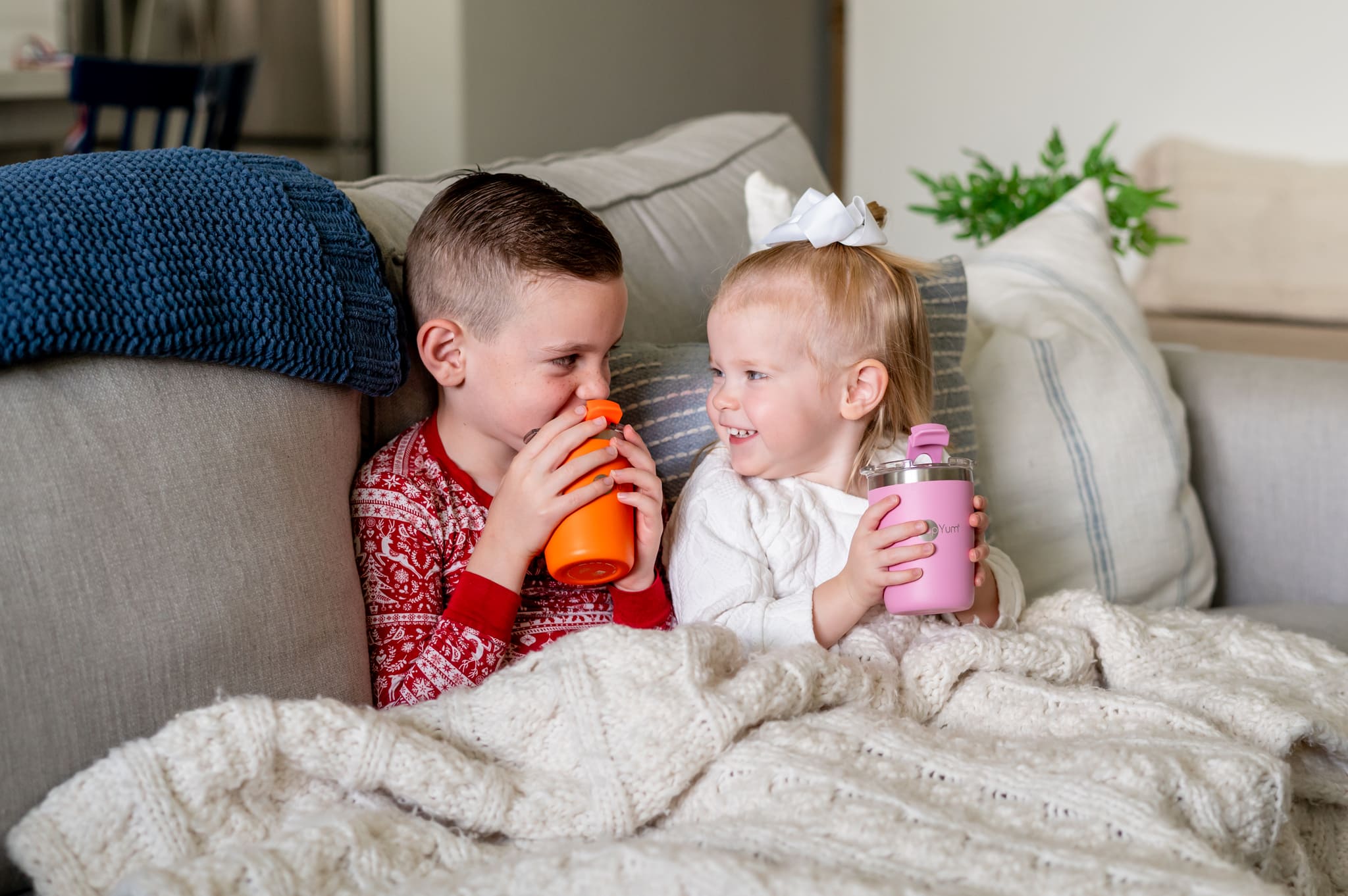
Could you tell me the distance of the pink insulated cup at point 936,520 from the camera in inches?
40.5

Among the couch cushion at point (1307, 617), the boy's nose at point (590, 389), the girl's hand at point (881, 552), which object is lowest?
the couch cushion at point (1307, 617)

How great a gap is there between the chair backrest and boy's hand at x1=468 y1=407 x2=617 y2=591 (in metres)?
2.01

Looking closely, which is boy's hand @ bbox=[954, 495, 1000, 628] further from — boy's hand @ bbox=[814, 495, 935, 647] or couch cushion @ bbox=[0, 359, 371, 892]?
couch cushion @ bbox=[0, 359, 371, 892]

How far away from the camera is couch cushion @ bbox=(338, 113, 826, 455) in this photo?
1253 millimetres

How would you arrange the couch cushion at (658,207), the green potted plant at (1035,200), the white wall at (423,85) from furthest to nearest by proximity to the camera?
the white wall at (423,85) → the green potted plant at (1035,200) → the couch cushion at (658,207)

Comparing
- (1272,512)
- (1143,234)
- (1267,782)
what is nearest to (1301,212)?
(1143,234)

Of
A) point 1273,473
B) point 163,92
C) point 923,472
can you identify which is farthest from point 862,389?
point 163,92

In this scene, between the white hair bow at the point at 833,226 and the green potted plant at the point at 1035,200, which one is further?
the green potted plant at the point at 1035,200

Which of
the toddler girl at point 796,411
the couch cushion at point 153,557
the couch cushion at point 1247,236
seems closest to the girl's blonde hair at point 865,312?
the toddler girl at point 796,411

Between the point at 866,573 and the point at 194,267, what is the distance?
2.07 feet

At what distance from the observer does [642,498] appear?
43.5 inches

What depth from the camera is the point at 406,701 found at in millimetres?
1072

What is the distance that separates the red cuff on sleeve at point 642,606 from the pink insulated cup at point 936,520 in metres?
0.26

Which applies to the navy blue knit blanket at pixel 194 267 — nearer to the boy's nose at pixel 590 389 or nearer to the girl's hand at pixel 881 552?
the boy's nose at pixel 590 389
